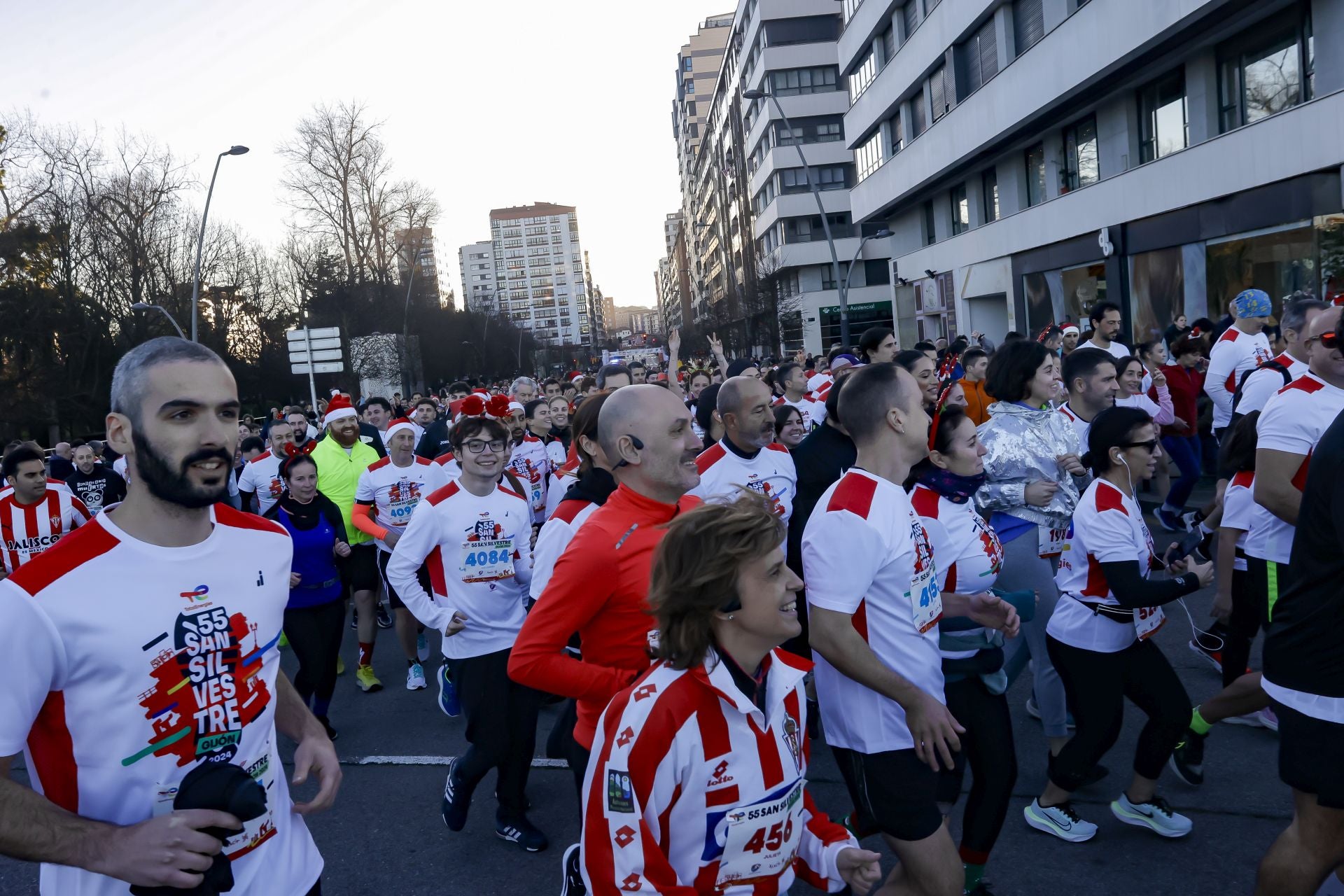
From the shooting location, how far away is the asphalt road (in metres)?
3.85

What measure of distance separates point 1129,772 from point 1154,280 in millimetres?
19315

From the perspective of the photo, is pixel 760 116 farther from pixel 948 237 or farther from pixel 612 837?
pixel 612 837

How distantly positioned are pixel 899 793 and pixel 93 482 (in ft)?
41.3

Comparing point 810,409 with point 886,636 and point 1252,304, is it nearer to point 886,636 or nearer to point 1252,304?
point 1252,304

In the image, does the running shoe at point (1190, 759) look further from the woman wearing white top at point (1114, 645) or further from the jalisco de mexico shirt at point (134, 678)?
the jalisco de mexico shirt at point (134, 678)

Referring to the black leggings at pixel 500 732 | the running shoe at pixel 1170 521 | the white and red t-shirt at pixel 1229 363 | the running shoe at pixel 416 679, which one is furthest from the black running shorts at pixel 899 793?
the running shoe at pixel 1170 521

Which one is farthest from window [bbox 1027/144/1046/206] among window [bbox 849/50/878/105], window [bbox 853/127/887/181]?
window [bbox 849/50/878/105]

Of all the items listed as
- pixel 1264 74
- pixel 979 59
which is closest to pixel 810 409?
pixel 1264 74

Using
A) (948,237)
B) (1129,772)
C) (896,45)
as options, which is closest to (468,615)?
(1129,772)

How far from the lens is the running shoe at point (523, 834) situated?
15.0 feet

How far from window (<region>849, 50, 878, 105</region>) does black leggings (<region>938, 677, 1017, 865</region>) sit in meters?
37.4

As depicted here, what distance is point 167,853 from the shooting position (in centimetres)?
197

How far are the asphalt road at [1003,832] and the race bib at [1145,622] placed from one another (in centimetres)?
89

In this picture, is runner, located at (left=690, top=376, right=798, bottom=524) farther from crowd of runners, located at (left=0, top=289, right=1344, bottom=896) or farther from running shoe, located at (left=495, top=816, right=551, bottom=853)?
running shoe, located at (left=495, top=816, right=551, bottom=853)
